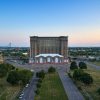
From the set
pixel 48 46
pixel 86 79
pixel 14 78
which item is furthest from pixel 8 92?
pixel 48 46

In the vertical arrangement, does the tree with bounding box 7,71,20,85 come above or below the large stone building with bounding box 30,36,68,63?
below

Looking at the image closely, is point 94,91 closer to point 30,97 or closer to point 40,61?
point 30,97

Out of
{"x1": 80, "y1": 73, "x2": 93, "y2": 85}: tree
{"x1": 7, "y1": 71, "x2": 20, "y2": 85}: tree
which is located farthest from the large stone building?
{"x1": 7, "y1": 71, "x2": 20, "y2": 85}: tree

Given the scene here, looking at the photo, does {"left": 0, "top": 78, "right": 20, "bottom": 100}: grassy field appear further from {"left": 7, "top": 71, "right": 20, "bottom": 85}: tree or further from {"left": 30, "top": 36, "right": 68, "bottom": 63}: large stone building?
{"left": 30, "top": 36, "right": 68, "bottom": 63}: large stone building

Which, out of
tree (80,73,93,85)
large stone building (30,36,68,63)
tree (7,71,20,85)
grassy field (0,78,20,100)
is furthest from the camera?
large stone building (30,36,68,63)

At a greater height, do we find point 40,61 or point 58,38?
point 58,38

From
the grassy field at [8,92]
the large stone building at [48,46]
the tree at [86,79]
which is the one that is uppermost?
the large stone building at [48,46]

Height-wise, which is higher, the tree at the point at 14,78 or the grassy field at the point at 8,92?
the tree at the point at 14,78

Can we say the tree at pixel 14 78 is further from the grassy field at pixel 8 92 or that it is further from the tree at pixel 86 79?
the tree at pixel 86 79

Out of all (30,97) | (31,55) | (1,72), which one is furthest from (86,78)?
(31,55)

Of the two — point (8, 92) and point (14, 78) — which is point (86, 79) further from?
point (8, 92)

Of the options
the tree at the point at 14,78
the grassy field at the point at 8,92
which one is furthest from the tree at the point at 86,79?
the grassy field at the point at 8,92
